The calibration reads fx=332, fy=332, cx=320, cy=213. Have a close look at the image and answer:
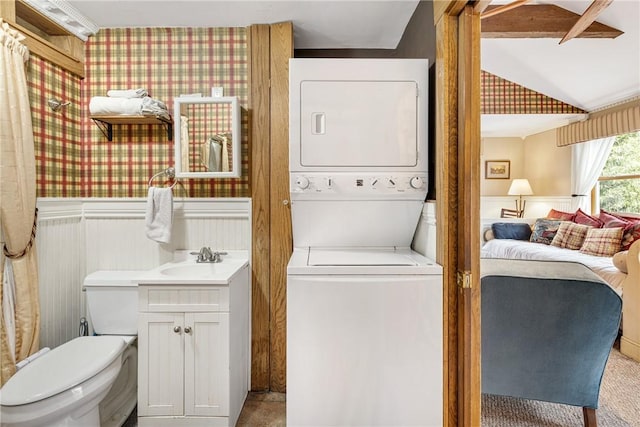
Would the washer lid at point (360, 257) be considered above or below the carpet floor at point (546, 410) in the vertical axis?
above

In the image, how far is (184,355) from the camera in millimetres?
1709

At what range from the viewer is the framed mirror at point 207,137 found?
82.1 inches

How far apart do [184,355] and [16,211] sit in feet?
3.63

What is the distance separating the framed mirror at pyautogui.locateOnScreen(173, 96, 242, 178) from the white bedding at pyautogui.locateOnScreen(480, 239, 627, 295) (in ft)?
6.20

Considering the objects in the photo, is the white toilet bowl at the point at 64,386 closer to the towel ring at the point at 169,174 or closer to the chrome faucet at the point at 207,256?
the chrome faucet at the point at 207,256

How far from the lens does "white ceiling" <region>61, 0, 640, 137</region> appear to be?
197cm

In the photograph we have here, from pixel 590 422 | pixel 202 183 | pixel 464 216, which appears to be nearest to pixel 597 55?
pixel 464 216

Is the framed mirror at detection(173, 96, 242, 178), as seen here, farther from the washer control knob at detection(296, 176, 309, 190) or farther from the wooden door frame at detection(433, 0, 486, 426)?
the wooden door frame at detection(433, 0, 486, 426)

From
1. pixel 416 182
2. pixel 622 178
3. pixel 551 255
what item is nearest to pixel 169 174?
pixel 416 182

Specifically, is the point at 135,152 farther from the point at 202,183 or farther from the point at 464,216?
the point at 464,216

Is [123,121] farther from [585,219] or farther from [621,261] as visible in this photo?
[585,219]

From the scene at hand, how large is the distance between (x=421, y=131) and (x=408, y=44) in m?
0.83

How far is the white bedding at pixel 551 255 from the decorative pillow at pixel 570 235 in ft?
0.25

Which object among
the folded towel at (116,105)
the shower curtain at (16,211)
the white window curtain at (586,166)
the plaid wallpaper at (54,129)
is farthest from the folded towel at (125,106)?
the white window curtain at (586,166)
